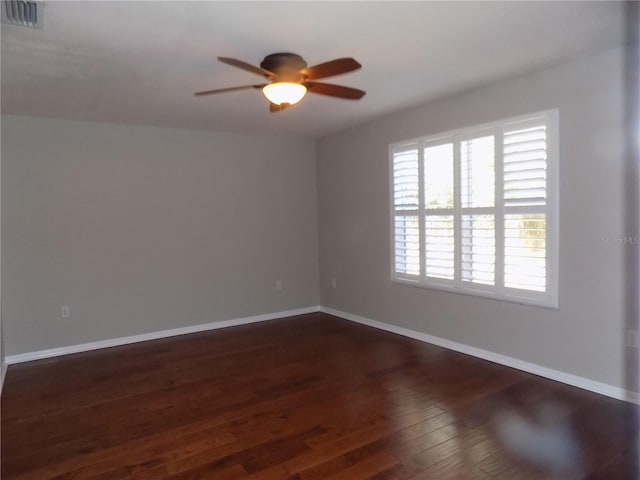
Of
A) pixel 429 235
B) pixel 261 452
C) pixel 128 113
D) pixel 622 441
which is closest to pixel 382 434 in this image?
pixel 261 452

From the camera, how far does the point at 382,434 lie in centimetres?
254

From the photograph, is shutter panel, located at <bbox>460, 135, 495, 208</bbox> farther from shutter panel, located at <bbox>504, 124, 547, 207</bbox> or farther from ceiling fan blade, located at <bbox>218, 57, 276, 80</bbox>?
ceiling fan blade, located at <bbox>218, 57, 276, 80</bbox>

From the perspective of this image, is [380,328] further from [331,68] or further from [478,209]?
[331,68]

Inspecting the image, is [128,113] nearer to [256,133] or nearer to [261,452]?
[256,133]

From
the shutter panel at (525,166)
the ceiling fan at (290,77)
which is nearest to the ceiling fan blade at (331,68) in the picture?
the ceiling fan at (290,77)

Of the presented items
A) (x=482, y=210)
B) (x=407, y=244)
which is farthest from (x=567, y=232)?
(x=407, y=244)

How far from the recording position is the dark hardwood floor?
2232 mm

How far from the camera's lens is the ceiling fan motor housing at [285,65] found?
2.57 metres

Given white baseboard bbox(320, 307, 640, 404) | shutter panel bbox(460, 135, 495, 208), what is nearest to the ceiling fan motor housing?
shutter panel bbox(460, 135, 495, 208)

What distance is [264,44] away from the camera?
8.49 ft

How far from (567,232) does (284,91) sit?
235 cm

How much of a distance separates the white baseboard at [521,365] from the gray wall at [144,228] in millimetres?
1665

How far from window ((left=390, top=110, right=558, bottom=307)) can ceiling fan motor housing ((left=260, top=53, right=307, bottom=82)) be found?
191 cm

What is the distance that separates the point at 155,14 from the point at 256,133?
10.1 feet
